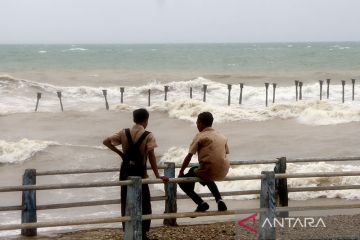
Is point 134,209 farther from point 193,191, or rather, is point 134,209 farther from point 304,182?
point 304,182

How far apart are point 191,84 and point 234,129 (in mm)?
15426

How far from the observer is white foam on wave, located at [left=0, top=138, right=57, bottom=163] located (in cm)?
1489

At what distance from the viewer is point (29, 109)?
2866cm

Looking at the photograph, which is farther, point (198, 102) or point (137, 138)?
point (198, 102)

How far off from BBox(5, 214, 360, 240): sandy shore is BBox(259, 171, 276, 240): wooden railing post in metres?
Answer: 0.44

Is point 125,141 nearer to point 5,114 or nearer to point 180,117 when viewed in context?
point 180,117

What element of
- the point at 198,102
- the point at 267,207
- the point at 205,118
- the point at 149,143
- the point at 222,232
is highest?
the point at 205,118

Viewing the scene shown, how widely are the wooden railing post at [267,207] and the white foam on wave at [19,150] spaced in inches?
400

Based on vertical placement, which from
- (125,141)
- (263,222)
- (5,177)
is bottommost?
(5,177)

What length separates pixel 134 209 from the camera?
5727 mm

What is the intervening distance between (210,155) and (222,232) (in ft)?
4.19

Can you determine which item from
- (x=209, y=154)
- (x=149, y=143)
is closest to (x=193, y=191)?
(x=209, y=154)

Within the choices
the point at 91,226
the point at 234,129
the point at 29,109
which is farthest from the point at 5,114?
the point at 91,226

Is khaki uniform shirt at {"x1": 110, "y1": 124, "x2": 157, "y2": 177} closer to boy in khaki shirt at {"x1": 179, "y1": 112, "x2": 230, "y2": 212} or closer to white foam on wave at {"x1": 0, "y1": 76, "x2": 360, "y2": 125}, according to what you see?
boy in khaki shirt at {"x1": 179, "y1": 112, "x2": 230, "y2": 212}
